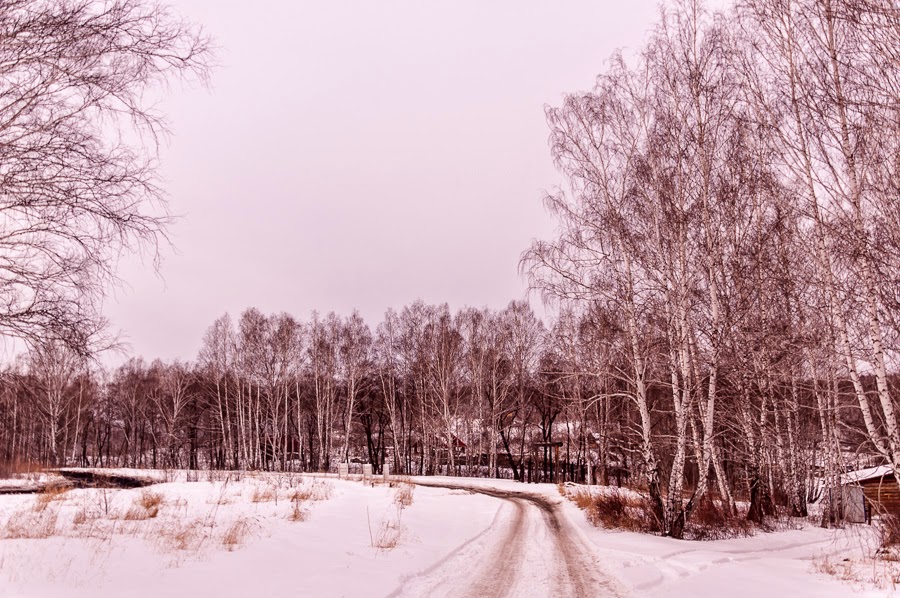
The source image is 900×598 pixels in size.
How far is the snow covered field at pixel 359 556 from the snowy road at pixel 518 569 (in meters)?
0.03

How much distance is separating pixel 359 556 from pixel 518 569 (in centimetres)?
252

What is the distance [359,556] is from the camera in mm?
9031

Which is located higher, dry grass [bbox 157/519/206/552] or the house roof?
dry grass [bbox 157/519/206/552]

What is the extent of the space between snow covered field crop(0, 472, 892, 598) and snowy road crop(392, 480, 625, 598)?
0.03 m

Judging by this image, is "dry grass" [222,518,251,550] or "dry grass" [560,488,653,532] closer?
"dry grass" [222,518,251,550]

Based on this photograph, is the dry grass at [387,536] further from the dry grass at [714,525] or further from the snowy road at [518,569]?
the dry grass at [714,525]

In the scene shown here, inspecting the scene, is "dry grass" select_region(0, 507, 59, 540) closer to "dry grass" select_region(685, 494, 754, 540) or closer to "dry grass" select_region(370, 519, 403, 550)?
"dry grass" select_region(370, 519, 403, 550)

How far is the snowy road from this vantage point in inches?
288

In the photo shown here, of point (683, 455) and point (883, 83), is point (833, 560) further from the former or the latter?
point (883, 83)

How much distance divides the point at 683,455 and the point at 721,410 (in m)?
7.88

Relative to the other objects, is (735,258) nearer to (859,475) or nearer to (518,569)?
(518,569)

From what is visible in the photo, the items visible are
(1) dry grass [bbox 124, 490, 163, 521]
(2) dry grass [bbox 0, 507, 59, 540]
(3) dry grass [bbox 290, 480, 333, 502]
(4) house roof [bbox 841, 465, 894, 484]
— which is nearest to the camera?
(2) dry grass [bbox 0, 507, 59, 540]

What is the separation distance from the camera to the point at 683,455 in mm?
12500

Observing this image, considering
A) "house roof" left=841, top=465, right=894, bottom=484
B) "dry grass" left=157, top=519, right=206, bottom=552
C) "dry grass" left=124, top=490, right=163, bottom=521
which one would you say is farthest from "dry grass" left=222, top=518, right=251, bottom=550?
"house roof" left=841, top=465, right=894, bottom=484
